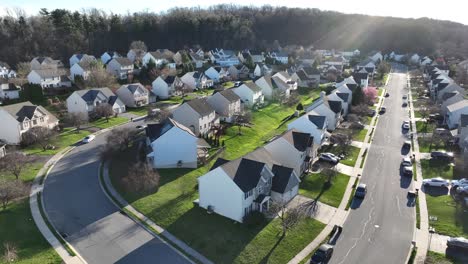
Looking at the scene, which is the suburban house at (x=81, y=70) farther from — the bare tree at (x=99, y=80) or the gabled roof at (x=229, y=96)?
the gabled roof at (x=229, y=96)

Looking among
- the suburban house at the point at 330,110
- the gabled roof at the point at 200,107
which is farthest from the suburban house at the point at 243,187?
the suburban house at the point at 330,110

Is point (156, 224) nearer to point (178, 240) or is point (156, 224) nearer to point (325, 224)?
point (178, 240)

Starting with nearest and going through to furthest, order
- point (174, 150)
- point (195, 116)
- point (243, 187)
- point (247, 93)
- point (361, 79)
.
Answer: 1. point (243, 187)
2. point (174, 150)
3. point (195, 116)
4. point (247, 93)
5. point (361, 79)

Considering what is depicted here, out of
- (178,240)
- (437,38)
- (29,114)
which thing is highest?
(437,38)

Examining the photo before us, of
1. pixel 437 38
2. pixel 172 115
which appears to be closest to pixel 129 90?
pixel 172 115

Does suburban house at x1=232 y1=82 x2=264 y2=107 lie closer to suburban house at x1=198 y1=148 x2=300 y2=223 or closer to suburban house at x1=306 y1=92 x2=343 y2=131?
suburban house at x1=306 y1=92 x2=343 y2=131

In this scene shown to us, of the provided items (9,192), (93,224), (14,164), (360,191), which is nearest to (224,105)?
(360,191)

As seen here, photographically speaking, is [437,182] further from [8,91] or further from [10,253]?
[8,91]
